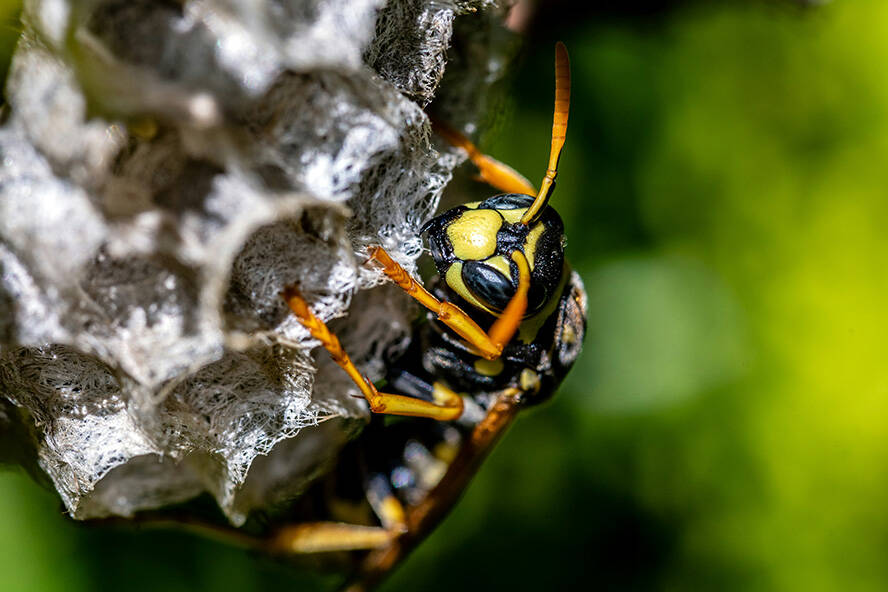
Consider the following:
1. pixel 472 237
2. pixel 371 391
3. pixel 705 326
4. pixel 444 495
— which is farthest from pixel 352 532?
pixel 705 326

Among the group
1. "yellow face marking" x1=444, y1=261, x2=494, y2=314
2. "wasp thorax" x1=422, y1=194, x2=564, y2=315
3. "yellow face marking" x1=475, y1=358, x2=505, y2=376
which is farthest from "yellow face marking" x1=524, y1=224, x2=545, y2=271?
"yellow face marking" x1=475, y1=358, x2=505, y2=376

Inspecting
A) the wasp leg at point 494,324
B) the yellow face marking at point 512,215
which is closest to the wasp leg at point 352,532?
the wasp leg at point 494,324

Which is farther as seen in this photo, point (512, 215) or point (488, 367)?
point (488, 367)

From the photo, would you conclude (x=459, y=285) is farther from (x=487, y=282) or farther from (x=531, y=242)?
(x=531, y=242)

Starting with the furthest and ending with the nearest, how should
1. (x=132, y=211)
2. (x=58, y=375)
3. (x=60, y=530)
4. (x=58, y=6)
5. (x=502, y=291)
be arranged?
(x=60, y=530)
(x=502, y=291)
(x=58, y=375)
(x=132, y=211)
(x=58, y=6)

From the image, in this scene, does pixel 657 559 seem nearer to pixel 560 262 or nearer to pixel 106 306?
pixel 560 262

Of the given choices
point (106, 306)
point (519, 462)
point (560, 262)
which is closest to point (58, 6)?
point (106, 306)

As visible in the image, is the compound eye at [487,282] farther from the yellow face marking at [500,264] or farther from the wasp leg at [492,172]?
the wasp leg at [492,172]
